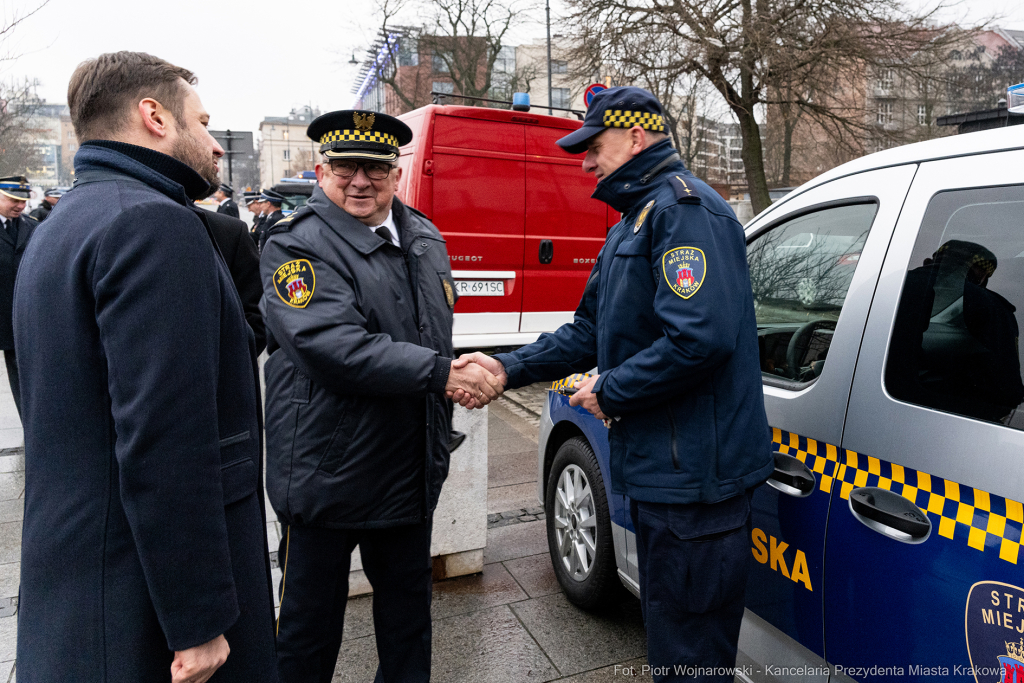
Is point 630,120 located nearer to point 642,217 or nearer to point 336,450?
point 642,217

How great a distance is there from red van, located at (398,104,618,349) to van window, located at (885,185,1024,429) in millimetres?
5128

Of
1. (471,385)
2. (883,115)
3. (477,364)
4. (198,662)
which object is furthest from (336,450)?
(883,115)

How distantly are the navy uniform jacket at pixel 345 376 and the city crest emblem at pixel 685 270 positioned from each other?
0.72m

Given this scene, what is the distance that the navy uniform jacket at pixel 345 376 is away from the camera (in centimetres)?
211

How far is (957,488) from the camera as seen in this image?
1596 millimetres

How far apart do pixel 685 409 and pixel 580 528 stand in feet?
4.57

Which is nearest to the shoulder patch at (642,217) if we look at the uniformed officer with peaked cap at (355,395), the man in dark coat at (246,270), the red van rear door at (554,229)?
the uniformed officer with peaked cap at (355,395)

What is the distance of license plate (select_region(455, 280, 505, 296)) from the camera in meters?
7.07

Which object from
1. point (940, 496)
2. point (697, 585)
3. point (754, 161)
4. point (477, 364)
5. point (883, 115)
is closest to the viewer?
point (940, 496)

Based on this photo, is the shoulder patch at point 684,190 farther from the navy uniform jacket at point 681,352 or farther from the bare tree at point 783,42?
the bare tree at point 783,42

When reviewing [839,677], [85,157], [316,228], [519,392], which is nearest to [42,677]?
[85,157]

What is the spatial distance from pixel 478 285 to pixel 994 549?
584 centimetres

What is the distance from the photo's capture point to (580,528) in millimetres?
3195

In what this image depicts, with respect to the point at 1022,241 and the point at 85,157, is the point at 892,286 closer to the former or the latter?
the point at 1022,241
